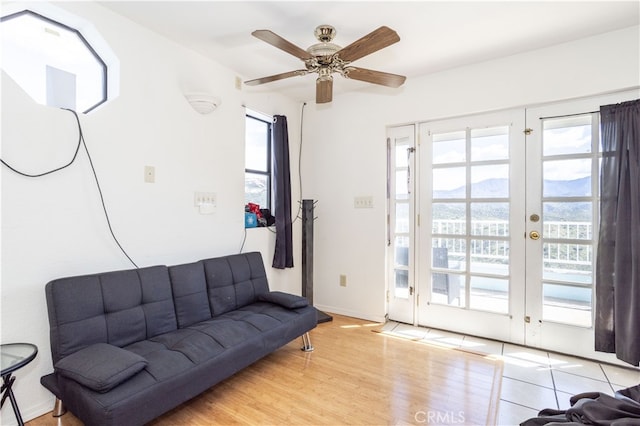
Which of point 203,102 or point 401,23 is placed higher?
point 401,23

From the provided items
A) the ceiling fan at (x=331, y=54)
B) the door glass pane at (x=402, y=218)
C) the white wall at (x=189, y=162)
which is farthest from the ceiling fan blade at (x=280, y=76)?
the door glass pane at (x=402, y=218)

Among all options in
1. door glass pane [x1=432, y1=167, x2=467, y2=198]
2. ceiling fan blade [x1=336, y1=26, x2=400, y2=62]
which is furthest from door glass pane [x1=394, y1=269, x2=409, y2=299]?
ceiling fan blade [x1=336, y1=26, x2=400, y2=62]

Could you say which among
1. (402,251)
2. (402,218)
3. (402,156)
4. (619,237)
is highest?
(402,156)

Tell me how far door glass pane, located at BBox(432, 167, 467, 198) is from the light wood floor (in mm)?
1423

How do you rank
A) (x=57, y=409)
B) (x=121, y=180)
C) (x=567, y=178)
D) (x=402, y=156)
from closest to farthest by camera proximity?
(x=57, y=409), (x=121, y=180), (x=567, y=178), (x=402, y=156)

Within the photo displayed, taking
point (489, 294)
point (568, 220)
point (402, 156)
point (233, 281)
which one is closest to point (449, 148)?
point (402, 156)

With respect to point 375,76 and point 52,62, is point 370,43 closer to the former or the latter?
point 375,76

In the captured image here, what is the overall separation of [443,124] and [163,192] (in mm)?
2617

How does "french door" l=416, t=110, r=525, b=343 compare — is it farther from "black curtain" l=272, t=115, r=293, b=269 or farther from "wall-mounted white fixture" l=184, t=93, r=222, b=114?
"wall-mounted white fixture" l=184, t=93, r=222, b=114

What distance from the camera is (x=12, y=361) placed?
4.44 ft

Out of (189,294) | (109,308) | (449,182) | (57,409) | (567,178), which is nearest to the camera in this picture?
(57,409)

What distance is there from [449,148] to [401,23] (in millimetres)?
1292

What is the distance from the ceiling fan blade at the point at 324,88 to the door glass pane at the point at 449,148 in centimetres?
133

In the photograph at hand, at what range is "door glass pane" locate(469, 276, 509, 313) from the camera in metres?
2.81
